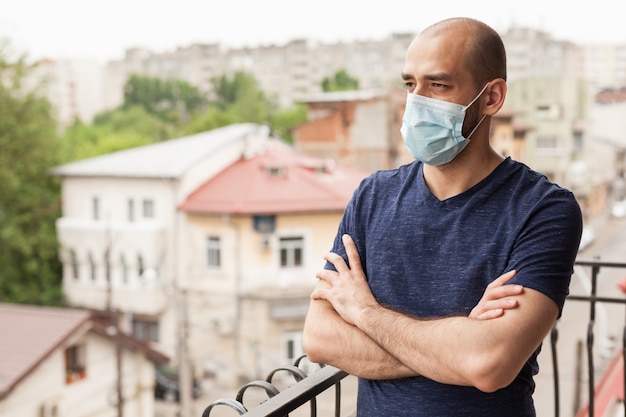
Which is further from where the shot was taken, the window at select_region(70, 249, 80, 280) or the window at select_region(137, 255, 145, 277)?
the window at select_region(70, 249, 80, 280)

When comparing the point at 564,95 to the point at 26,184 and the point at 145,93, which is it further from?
the point at 145,93

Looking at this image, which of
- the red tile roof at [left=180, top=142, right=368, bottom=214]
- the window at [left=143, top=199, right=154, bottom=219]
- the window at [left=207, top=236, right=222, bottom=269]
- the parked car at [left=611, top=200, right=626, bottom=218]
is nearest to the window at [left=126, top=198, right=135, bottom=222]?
the window at [left=143, top=199, right=154, bottom=219]

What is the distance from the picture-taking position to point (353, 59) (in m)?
51.8

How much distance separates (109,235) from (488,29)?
18738 millimetres

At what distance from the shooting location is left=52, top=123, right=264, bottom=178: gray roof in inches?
757

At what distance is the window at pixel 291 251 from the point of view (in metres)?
18.6

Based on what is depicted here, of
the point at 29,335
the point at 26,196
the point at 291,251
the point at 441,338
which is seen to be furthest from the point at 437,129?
the point at 26,196

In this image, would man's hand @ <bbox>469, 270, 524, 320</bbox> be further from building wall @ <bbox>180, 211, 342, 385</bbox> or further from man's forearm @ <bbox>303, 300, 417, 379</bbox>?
building wall @ <bbox>180, 211, 342, 385</bbox>

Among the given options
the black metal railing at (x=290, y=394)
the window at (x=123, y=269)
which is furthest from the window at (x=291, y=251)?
the black metal railing at (x=290, y=394)

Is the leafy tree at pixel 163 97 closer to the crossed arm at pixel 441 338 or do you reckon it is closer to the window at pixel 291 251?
the window at pixel 291 251

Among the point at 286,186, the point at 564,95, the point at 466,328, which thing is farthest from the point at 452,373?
A: the point at 564,95

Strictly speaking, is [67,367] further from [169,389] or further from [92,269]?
[92,269]

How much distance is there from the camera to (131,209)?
64.2 feet

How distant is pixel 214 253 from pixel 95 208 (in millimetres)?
4003
